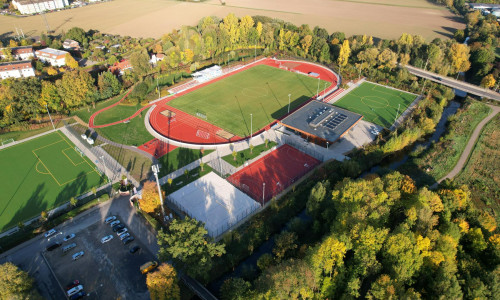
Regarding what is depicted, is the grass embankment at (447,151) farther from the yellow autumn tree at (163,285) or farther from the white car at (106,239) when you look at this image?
the white car at (106,239)

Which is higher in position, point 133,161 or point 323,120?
point 323,120

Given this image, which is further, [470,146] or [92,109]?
[92,109]

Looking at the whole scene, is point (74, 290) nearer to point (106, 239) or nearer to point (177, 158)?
point (106, 239)

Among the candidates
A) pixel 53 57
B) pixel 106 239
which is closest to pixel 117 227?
pixel 106 239

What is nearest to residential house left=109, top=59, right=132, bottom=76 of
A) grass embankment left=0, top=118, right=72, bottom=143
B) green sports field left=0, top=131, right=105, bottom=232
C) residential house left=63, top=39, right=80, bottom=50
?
grass embankment left=0, top=118, right=72, bottom=143

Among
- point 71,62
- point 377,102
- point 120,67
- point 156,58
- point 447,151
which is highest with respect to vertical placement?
point 71,62

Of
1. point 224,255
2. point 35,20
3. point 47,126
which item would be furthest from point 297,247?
point 35,20

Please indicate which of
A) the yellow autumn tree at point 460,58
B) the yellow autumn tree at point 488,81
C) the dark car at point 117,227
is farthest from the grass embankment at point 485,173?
the dark car at point 117,227
